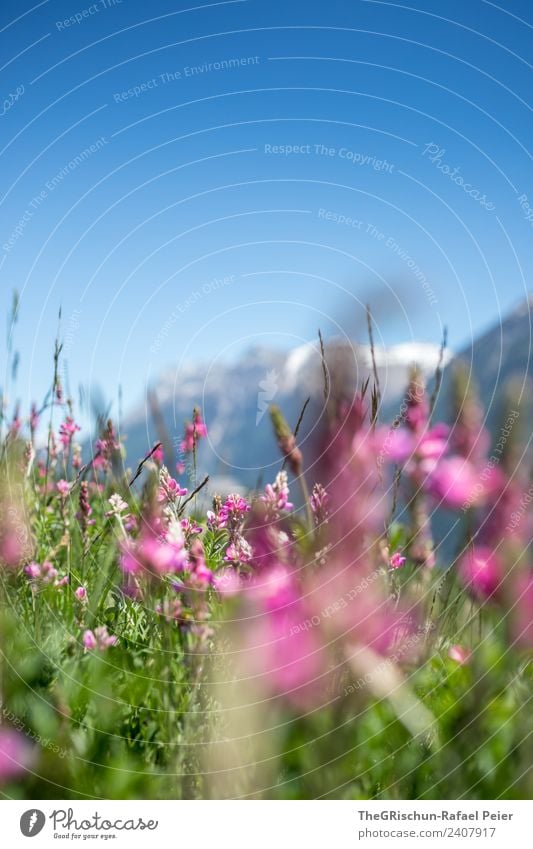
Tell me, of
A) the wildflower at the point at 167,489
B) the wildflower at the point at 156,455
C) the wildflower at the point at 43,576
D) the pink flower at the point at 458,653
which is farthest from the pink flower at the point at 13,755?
the pink flower at the point at 458,653

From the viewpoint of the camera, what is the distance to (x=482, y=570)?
4.51 feet

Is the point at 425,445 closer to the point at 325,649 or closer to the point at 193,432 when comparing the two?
the point at 325,649

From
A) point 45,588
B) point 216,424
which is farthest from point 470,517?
point 216,424

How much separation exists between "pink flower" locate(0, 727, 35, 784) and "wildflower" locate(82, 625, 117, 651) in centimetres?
31

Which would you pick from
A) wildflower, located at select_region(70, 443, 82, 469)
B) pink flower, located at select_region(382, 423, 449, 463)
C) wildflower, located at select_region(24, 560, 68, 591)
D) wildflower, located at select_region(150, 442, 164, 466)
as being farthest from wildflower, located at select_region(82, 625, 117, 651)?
wildflower, located at select_region(70, 443, 82, 469)

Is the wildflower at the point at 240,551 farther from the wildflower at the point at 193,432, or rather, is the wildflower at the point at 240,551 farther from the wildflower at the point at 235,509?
the wildflower at the point at 193,432

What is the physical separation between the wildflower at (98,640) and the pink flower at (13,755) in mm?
313

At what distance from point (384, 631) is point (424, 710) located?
397 millimetres

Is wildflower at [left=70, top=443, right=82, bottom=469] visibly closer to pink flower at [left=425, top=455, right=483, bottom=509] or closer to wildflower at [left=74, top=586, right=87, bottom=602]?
wildflower at [left=74, top=586, right=87, bottom=602]

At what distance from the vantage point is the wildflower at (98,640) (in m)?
2.02

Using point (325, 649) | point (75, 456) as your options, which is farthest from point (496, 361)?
point (75, 456)

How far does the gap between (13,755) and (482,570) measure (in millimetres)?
1318
